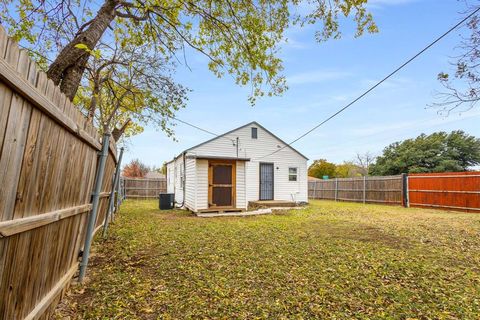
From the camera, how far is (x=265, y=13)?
5.18 m

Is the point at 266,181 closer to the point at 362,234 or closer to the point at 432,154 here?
the point at 362,234

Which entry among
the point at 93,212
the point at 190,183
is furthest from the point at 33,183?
the point at 190,183

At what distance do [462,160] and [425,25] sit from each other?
22.0 meters

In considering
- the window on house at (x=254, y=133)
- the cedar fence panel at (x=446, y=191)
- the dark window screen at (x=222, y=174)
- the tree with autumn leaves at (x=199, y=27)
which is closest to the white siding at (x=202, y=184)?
the dark window screen at (x=222, y=174)

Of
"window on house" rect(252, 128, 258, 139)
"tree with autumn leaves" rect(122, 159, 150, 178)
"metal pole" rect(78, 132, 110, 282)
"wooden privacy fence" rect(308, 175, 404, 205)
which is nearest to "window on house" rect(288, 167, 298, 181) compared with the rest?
"window on house" rect(252, 128, 258, 139)

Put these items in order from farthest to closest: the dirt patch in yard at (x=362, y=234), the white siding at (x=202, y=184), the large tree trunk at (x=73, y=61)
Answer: the white siding at (x=202, y=184) → the dirt patch in yard at (x=362, y=234) → the large tree trunk at (x=73, y=61)

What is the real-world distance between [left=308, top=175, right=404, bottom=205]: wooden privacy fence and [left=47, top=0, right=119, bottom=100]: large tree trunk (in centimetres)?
1528

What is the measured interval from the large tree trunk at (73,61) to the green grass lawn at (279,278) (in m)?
2.82

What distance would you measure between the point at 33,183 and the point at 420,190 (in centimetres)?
1587

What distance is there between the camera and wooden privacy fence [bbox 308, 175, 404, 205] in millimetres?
14367

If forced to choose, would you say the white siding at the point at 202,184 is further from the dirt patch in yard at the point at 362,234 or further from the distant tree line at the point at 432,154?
the distant tree line at the point at 432,154

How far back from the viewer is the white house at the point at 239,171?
1066 centimetres

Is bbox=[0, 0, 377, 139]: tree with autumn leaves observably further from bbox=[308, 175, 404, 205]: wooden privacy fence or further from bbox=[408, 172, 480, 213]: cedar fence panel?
bbox=[308, 175, 404, 205]: wooden privacy fence

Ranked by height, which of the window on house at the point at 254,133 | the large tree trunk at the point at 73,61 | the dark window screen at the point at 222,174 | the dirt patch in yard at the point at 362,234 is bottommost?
the dirt patch in yard at the point at 362,234
